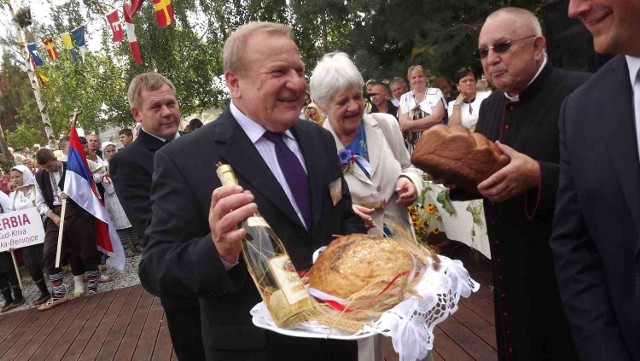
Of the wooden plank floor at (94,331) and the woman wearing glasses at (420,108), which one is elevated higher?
the woman wearing glasses at (420,108)

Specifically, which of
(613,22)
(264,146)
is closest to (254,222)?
(264,146)

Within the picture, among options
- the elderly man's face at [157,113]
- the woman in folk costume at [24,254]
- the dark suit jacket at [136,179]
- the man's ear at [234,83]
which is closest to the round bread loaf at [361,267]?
the man's ear at [234,83]

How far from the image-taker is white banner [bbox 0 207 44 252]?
269 inches

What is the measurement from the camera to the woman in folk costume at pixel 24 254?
6.92 meters

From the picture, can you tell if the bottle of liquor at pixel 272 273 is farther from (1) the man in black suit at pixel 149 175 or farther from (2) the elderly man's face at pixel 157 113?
(2) the elderly man's face at pixel 157 113

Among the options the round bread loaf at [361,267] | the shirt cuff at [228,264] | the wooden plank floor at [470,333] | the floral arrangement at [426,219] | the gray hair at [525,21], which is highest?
the gray hair at [525,21]

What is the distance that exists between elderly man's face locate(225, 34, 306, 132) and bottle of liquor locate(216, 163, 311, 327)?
0.42 metres

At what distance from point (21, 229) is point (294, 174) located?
6.69 meters

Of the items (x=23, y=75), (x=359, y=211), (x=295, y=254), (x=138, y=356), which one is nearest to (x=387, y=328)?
(x=295, y=254)

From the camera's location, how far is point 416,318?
4.11ft

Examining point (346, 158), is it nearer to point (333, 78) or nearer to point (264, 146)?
point (333, 78)

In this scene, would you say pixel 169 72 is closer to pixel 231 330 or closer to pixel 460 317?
pixel 460 317

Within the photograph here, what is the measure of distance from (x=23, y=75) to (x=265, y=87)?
49.8m

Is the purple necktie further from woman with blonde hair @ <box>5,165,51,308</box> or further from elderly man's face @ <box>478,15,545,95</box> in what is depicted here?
woman with blonde hair @ <box>5,165,51,308</box>
